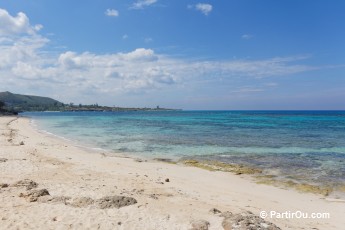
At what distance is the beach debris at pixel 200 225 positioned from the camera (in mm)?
8312

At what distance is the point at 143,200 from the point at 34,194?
3630 mm

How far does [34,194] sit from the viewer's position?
34.0ft

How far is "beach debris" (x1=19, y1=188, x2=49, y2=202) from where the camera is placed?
10041 millimetres

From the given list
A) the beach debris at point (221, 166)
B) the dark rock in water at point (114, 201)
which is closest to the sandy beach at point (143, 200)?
the dark rock in water at point (114, 201)

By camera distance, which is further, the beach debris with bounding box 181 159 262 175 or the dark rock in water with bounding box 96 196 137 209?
the beach debris with bounding box 181 159 262 175

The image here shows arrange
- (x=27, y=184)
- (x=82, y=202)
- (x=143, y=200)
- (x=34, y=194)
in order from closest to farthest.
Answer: (x=82, y=202), (x=34, y=194), (x=143, y=200), (x=27, y=184)

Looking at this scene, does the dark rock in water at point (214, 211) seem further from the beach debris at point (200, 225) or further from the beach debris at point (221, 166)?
the beach debris at point (221, 166)

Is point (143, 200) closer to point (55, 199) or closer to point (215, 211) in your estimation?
point (215, 211)

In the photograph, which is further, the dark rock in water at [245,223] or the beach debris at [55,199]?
the beach debris at [55,199]

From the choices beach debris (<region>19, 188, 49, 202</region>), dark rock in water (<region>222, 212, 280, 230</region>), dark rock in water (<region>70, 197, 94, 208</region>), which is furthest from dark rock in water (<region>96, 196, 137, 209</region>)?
dark rock in water (<region>222, 212, 280, 230</region>)

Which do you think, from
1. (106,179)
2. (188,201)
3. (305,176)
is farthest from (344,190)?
(106,179)

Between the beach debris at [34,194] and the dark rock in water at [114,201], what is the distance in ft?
6.62

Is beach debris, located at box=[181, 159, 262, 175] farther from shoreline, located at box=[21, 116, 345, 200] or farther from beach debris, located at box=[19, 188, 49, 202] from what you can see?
Result: beach debris, located at box=[19, 188, 49, 202]

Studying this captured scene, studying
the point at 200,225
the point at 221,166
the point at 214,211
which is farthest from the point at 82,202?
the point at 221,166
